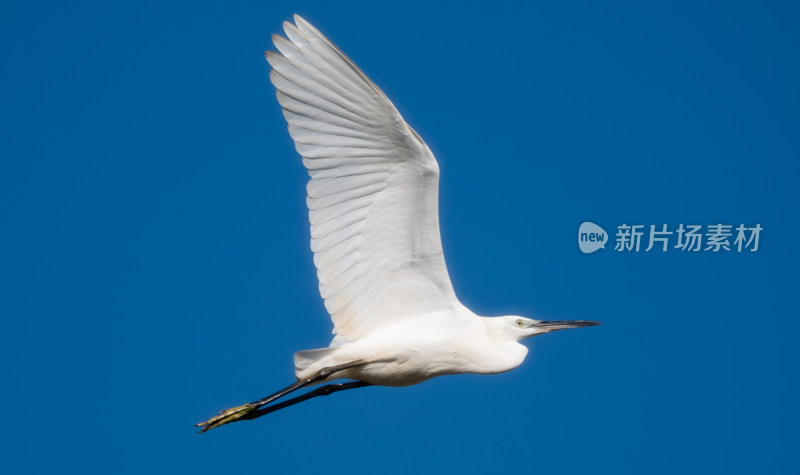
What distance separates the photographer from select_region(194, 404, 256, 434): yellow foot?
10.0 metres

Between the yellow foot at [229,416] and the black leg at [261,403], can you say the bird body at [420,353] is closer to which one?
the black leg at [261,403]

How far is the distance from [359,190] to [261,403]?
2.19 m

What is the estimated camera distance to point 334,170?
9406mm

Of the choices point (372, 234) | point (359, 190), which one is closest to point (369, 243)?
point (372, 234)

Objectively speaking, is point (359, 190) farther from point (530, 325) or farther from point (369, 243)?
point (530, 325)

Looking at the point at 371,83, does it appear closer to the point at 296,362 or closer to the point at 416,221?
the point at 416,221

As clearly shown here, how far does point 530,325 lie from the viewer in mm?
10742

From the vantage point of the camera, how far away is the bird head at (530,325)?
10.6m

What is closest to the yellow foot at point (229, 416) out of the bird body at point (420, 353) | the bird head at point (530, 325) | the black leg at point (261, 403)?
the black leg at point (261, 403)

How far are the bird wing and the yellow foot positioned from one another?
1.13 meters

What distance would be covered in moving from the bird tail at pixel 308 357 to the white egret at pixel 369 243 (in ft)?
0.04

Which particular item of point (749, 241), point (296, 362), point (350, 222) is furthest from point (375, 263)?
point (749, 241)

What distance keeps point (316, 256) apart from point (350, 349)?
952 millimetres

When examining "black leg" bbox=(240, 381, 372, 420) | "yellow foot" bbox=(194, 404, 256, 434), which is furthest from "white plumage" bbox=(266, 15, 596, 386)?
"yellow foot" bbox=(194, 404, 256, 434)
